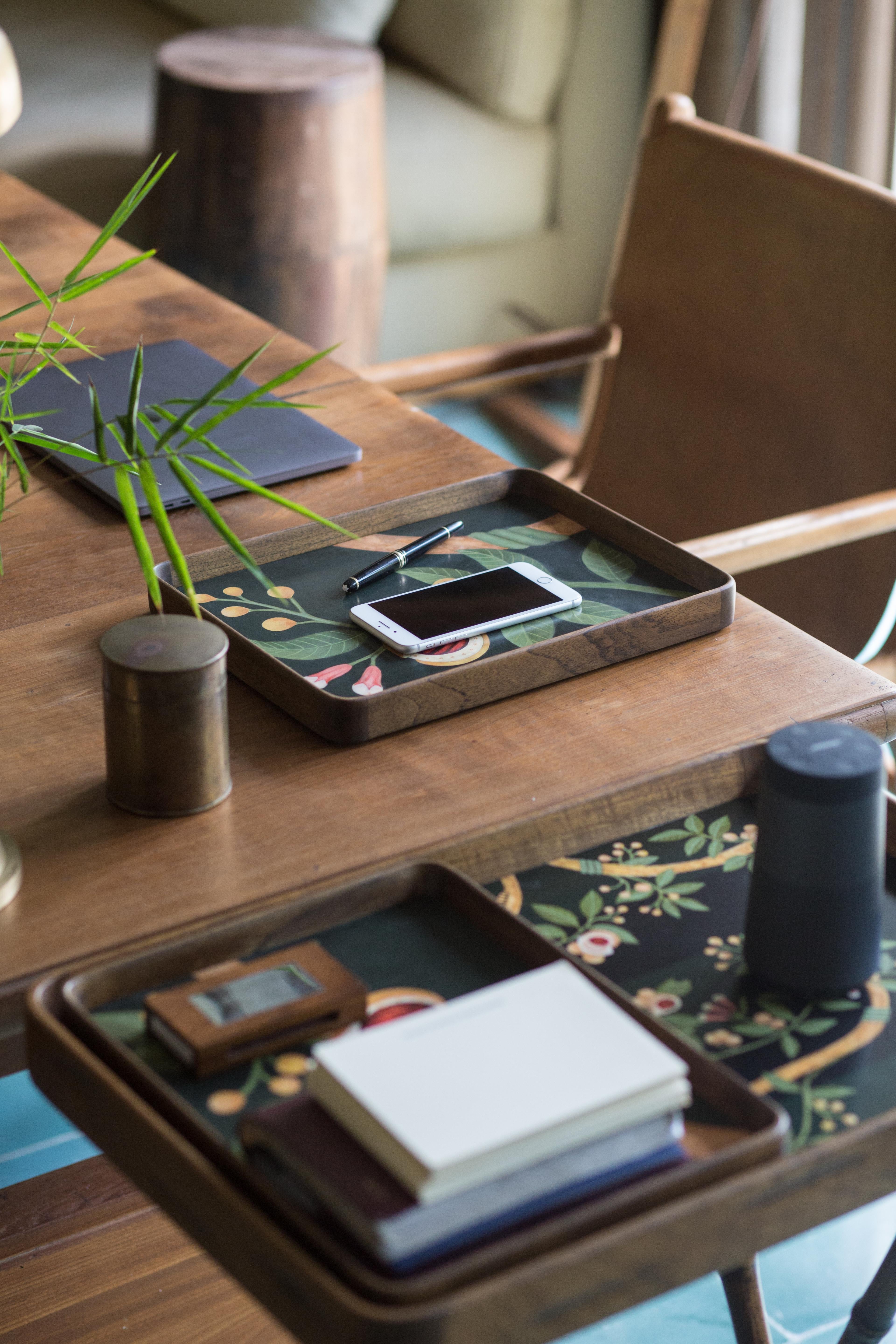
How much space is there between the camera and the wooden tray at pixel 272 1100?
0.62m

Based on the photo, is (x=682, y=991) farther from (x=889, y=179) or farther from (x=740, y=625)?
(x=889, y=179)

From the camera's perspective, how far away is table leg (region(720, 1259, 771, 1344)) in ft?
4.18

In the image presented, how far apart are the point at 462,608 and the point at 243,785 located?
23 cm

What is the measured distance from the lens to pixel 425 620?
43.9 inches

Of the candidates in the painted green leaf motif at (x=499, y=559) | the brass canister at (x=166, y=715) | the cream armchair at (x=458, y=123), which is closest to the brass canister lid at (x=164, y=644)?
the brass canister at (x=166, y=715)

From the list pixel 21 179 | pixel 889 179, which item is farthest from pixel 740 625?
pixel 21 179

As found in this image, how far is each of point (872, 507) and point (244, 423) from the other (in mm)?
594

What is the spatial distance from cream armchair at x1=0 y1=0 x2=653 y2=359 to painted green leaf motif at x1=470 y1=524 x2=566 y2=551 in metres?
2.23

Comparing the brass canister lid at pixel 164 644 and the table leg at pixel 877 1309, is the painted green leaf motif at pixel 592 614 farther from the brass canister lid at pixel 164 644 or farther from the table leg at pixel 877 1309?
the table leg at pixel 877 1309

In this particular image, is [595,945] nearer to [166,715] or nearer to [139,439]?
[166,715]

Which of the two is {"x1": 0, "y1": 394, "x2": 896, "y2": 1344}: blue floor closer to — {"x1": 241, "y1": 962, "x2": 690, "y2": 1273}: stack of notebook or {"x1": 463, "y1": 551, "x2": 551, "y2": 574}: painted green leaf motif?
{"x1": 463, "y1": 551, "x2": 551, "y2": 574}: painted green leaf motif

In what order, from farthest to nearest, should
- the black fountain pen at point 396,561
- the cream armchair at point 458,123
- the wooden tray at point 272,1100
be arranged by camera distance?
1. the cream armchair at point 458,123
2. the black fountain pen at point 396,561
3. the wooden tray at point 272,1100

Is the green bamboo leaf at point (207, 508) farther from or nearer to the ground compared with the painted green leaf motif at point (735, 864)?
farther from the ground

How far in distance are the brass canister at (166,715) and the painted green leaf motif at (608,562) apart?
36 centimetres
